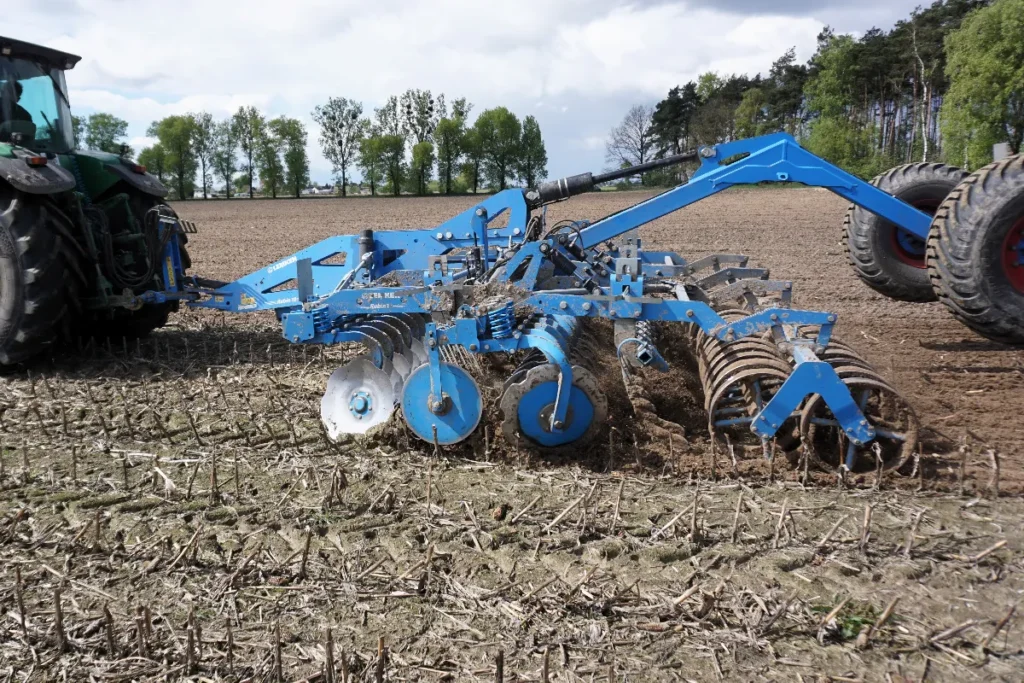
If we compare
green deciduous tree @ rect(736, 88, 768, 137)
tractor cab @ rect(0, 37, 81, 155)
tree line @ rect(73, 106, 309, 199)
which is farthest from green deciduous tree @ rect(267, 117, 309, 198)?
tractor cab @ rect(0, 37, 81, 155)

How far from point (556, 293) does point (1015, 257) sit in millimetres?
2777

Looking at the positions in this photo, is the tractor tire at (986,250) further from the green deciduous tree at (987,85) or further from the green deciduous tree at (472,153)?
the green deciduous tree at (472,153)

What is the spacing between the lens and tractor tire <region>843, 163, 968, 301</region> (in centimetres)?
623

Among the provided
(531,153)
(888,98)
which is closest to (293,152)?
(531,153)

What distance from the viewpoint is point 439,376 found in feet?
13.3

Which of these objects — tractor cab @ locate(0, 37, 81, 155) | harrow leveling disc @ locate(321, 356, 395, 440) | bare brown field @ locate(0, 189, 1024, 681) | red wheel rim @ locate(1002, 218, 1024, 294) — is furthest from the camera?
tractor cab @ locate(0, 37, 81, 155)

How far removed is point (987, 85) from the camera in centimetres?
2689

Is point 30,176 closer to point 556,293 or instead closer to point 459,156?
point 556,293

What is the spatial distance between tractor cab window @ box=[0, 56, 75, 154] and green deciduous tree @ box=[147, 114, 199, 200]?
51445 millimetres

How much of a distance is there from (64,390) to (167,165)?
5477cm

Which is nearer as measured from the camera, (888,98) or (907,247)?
(907,247)

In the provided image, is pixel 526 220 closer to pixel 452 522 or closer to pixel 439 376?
pixel 439 376

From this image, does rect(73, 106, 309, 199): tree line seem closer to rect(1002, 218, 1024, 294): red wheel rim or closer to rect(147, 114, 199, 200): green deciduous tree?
rect(147, 114, 199, 200): green deciduous tree

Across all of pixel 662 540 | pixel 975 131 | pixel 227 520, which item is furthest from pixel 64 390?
pixel 975 131
